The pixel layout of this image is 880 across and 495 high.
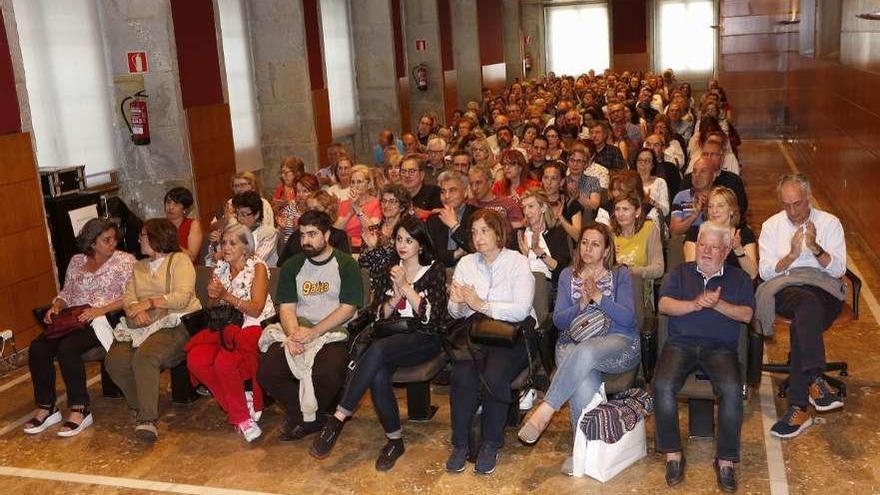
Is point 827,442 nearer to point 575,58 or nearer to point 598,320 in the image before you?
point 598,320

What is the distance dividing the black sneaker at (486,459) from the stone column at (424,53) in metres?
12.9

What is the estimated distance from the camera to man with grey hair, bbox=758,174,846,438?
4.79 metres

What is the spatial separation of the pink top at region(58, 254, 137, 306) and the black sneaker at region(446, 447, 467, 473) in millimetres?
2435

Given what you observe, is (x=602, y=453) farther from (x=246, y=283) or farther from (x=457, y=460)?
(x=246, y=283)

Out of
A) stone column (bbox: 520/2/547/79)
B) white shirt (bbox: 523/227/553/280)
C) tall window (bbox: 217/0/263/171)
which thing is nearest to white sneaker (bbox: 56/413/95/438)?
white shirt (bbox: 523/227/553/280)

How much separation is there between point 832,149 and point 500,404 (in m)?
8.11

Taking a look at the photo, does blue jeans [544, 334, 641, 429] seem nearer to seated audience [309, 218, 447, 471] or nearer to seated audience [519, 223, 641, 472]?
seated audience [519, 223, 641, 472]

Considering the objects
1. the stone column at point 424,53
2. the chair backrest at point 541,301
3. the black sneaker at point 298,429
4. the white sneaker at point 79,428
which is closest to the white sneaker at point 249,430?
the black sneaker at point 298,429

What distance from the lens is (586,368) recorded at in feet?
14.6

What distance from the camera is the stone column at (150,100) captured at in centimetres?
898

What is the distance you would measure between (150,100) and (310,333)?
510 cm

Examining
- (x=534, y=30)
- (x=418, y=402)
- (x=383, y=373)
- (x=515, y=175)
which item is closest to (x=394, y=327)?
(x=383, y=373)

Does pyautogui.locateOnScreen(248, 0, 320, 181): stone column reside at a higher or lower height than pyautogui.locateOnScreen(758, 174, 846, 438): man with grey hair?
higher

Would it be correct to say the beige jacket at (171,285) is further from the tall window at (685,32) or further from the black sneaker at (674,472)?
the tall window at (685,32)
